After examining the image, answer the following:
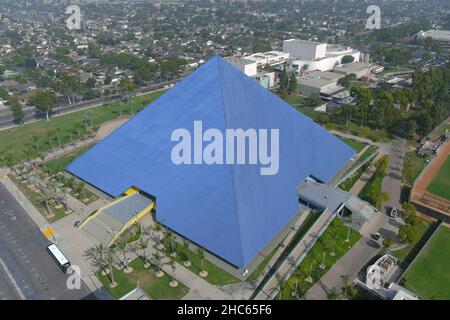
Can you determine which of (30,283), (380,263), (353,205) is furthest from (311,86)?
(30,283)

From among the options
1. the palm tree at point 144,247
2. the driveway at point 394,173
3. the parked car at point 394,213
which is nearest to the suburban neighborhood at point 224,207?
the driveway at point 394,173

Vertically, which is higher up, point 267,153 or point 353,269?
point 267,153

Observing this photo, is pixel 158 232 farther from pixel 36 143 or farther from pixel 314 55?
pixel 314 55

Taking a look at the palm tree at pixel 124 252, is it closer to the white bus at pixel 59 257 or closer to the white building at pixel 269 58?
the white bus at pixel 59 257

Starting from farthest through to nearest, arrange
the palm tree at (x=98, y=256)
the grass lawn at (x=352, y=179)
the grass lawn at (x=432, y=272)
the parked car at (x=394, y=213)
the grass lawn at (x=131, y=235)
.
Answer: the grass lawn at (x=352, y=179) → the parked car at (x=394, y=213) → the grass lawn at (x=131, y=235) → the palm tree at (x=98, y=256) → the grass lawn at (x=432, y=272)

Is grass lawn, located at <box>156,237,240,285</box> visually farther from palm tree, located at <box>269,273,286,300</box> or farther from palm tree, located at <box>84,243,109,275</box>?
palm tree, located at <box>84,243,109,275</box>

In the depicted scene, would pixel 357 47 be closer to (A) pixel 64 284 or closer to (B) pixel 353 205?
(B) pixel 353 205
